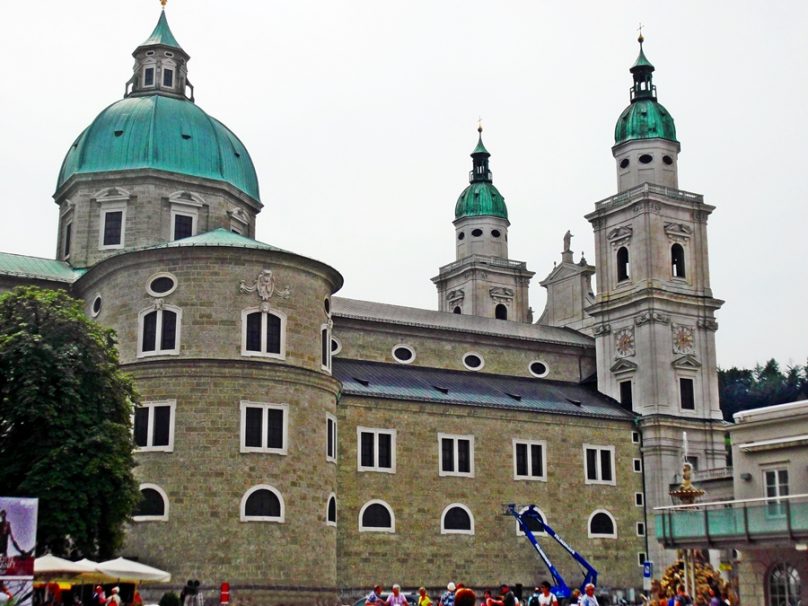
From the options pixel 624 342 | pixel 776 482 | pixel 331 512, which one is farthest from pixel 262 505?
pixel 624 342

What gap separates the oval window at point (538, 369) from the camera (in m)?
60.6

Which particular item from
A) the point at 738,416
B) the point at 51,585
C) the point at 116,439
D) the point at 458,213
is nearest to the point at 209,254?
the point at 116,439

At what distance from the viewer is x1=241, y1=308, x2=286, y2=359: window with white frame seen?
41344 millimetres

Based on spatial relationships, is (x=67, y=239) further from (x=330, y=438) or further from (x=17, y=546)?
(x=17, y=546)

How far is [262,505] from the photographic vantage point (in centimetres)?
3991

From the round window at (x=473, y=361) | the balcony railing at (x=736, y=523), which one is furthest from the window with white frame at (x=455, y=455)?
the balcony railing at (x=736, y=523)

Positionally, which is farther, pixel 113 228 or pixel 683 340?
pixel 683 340

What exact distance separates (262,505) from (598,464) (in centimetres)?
2162

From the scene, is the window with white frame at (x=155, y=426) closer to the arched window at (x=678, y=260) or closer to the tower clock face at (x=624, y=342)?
the tower clock face at (x=624, y=342)

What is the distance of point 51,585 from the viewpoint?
2678 cm

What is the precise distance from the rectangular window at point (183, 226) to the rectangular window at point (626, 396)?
25.3m

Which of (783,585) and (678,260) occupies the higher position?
(678,260)

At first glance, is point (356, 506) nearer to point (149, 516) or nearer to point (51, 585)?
point (149, 516)

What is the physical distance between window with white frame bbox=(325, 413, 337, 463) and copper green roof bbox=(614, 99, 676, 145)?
28.0 metres
